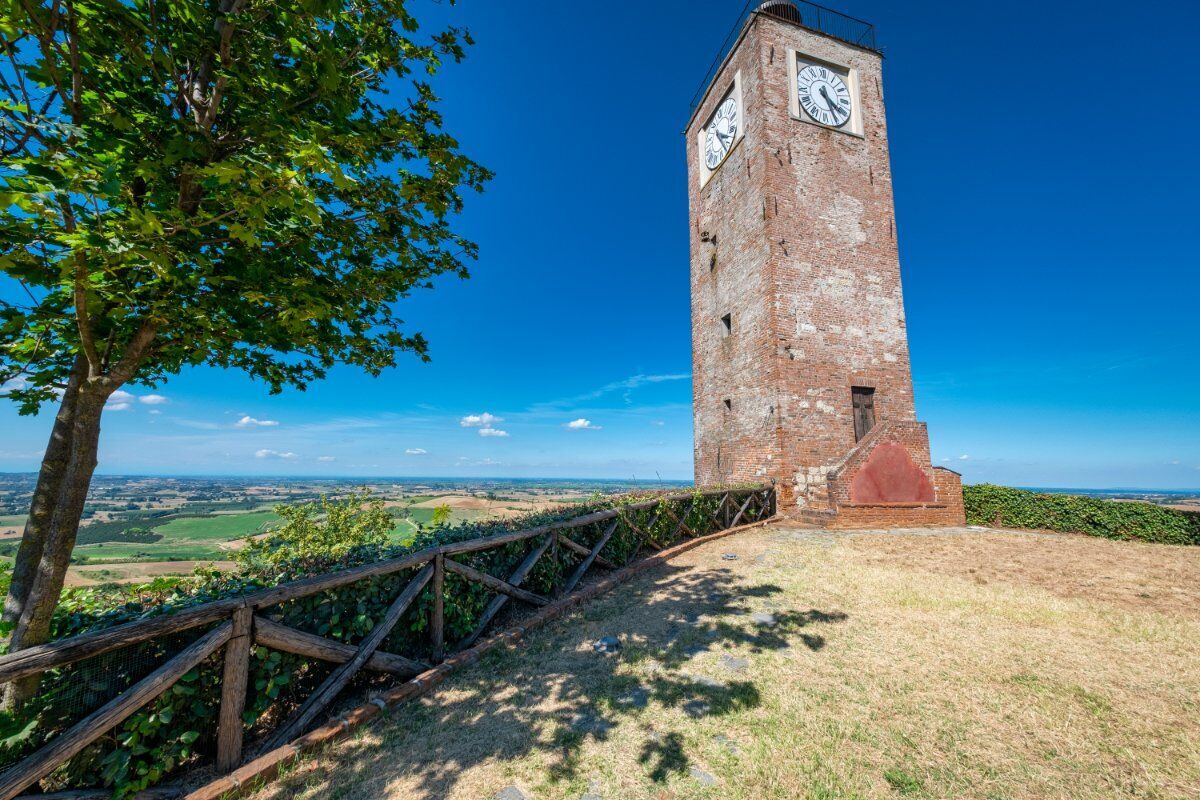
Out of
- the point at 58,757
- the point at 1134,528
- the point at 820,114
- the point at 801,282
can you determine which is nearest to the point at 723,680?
the point at 58,757

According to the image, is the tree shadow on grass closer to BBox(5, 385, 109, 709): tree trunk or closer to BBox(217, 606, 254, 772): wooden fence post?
BBox(217, 606, 254, 772): wooden fence post

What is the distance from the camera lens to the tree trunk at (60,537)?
2.38 metres

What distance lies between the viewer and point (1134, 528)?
33.2 ft

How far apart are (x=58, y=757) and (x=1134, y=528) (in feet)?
56.1

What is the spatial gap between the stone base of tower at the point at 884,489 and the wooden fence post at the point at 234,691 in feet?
37.2

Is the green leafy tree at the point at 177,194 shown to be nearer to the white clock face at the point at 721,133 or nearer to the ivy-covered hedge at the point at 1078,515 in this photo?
the white clock face at the point at 721,133

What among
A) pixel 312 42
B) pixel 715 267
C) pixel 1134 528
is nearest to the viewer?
pixel 312 42

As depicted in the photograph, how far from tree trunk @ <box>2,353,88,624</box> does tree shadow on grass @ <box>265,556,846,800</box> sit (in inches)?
79.1

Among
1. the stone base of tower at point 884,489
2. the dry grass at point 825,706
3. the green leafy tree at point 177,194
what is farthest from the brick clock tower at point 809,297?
the green leafy tree at point 177,194

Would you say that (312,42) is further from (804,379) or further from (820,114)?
(820,114)

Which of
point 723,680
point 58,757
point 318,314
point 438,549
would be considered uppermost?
point 318,314

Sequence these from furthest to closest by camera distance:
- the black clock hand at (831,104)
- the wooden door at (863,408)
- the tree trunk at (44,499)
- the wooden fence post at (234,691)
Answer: the black clock hand at (831,104)
the wooden door at (863,408)
the wooden fence post at (234,691)
the tree trunk at (44,499)

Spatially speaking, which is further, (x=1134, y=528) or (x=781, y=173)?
(x=781, y=173)

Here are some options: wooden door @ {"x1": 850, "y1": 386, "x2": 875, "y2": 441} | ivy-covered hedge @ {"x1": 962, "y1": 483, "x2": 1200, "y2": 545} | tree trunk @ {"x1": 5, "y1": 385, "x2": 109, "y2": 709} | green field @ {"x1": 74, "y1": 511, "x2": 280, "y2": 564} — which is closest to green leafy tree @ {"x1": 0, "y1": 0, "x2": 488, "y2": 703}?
tree trunk @ {"x1": 5, "y1": 385, "x2": 109, "y2": 709}
